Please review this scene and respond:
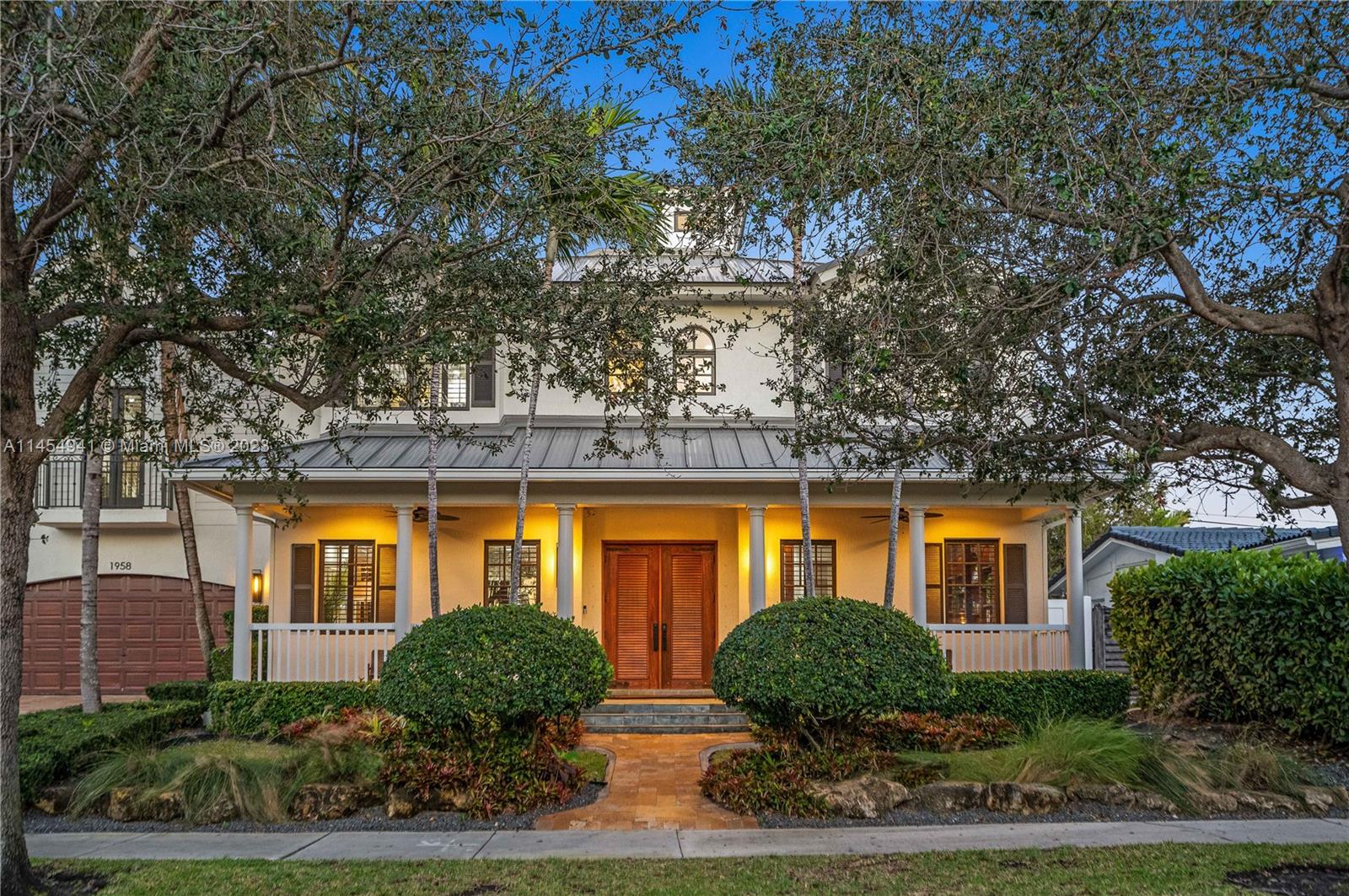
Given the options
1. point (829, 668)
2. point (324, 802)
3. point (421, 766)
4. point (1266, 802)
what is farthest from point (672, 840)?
point (1266, 802)

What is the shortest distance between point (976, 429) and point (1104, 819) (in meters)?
3.49

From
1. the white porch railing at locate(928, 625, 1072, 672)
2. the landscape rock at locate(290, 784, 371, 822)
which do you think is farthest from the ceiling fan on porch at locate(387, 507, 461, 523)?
the white porch railing at locate(928, 625, 1072, 672)

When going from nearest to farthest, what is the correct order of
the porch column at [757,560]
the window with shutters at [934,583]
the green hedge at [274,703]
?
1. the green hedge at [274,703]
2. the porch column at [757,560]
3. the window with shutters at [934,583]

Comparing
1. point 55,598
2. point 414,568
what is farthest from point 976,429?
point 55,598

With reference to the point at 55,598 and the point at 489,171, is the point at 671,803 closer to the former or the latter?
the point at 489,171

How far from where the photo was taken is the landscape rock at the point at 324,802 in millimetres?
8266

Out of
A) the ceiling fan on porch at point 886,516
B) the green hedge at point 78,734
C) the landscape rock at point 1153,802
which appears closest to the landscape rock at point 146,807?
the green hedge at point 78,734

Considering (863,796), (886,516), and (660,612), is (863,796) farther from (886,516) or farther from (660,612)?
(886,516)

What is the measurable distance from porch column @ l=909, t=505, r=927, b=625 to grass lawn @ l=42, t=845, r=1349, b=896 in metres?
5.70

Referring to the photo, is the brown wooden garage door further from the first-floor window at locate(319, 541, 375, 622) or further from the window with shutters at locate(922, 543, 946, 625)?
the window with shutters at locate(922, 543, 946, 625)

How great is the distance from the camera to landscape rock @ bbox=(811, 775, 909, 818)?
8.12 m

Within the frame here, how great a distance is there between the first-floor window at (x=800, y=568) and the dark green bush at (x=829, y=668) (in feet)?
19.3

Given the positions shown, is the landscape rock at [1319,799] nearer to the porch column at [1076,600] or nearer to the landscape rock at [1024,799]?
the landscape rock at [1024,799]

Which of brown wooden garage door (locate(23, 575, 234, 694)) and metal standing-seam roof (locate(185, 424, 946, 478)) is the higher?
metal standing-seam roof (locate(185, 424, 946, 478))
